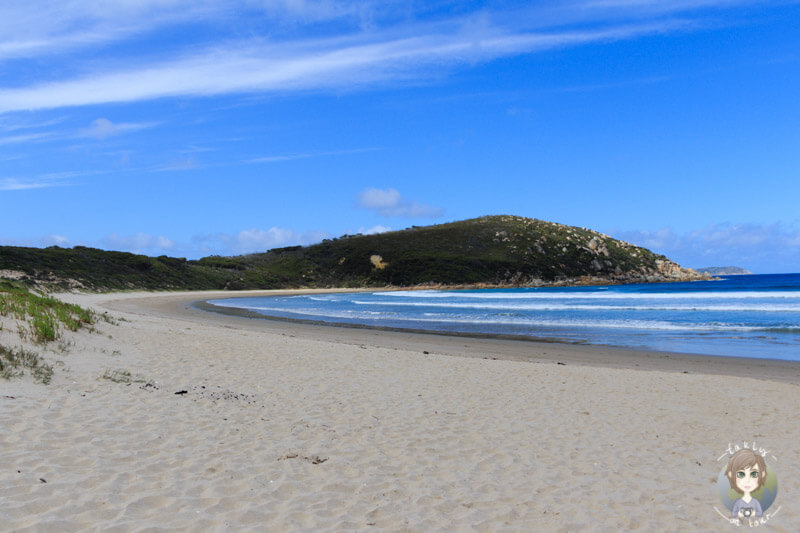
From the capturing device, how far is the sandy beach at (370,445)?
448cm

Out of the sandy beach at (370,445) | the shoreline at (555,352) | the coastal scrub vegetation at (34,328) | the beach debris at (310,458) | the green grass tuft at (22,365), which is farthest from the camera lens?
the shoreline at (555,352)

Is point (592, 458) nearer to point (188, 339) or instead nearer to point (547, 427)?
point (547, 427)

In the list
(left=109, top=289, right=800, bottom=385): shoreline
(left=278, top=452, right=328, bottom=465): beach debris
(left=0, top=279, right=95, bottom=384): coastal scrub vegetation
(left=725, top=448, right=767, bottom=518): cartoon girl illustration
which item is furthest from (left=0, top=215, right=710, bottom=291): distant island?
(left=725, top=448, right=767, bottom=518): cartoon girl illustration

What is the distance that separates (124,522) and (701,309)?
3687 cm

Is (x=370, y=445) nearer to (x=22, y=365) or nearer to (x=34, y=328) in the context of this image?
(x=22, y=365)

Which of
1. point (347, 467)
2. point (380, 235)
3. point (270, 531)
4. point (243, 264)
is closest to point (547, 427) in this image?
point (347, 467)

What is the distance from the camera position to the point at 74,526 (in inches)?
153

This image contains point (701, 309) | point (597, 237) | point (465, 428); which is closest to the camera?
point (465, 428)

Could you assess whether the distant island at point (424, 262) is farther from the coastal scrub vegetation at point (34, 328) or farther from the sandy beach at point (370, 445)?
the sandy beach at point (370, 445)

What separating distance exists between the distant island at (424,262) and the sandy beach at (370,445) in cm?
6103

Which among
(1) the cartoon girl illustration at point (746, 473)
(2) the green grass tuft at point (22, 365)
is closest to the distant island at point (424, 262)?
(2) the green grass tuft at point (22, 365)

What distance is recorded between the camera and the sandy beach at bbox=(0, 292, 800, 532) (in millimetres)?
4480

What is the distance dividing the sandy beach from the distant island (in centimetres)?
6103

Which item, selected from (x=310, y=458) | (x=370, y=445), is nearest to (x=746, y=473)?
(x=370, y=445)
